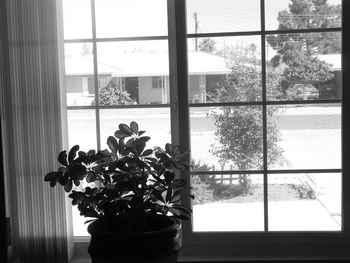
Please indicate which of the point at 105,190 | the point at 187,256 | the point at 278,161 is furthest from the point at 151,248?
the point at 278,161

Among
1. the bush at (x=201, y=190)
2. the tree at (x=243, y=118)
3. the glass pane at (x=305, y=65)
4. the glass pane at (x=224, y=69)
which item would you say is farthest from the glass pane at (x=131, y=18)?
the bush at (x=201, y=190)

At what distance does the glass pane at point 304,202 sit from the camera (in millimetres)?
3365

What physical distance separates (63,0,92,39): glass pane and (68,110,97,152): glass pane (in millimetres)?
494

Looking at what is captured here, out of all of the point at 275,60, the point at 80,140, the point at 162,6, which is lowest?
the point at 80,140

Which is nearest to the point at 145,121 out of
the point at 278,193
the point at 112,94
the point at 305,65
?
the point at 112,94

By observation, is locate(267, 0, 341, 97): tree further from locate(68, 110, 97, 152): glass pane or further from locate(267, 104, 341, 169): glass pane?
locate(68, 110, 97, 152): glass pane

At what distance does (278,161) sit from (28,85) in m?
1.63

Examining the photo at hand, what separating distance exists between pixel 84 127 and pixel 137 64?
531 millimetres

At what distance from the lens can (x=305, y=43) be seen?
3.30 m

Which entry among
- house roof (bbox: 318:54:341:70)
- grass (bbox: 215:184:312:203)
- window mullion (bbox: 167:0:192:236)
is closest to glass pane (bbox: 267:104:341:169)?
grass (bbox: 215:184:312:203)

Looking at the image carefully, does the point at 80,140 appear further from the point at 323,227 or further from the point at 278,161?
the point at 323,227

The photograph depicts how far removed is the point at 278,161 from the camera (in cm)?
337

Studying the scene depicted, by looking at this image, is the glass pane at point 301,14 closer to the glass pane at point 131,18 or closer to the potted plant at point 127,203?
the glass pane at point 131,18

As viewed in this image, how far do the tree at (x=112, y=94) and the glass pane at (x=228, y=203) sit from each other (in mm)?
692
